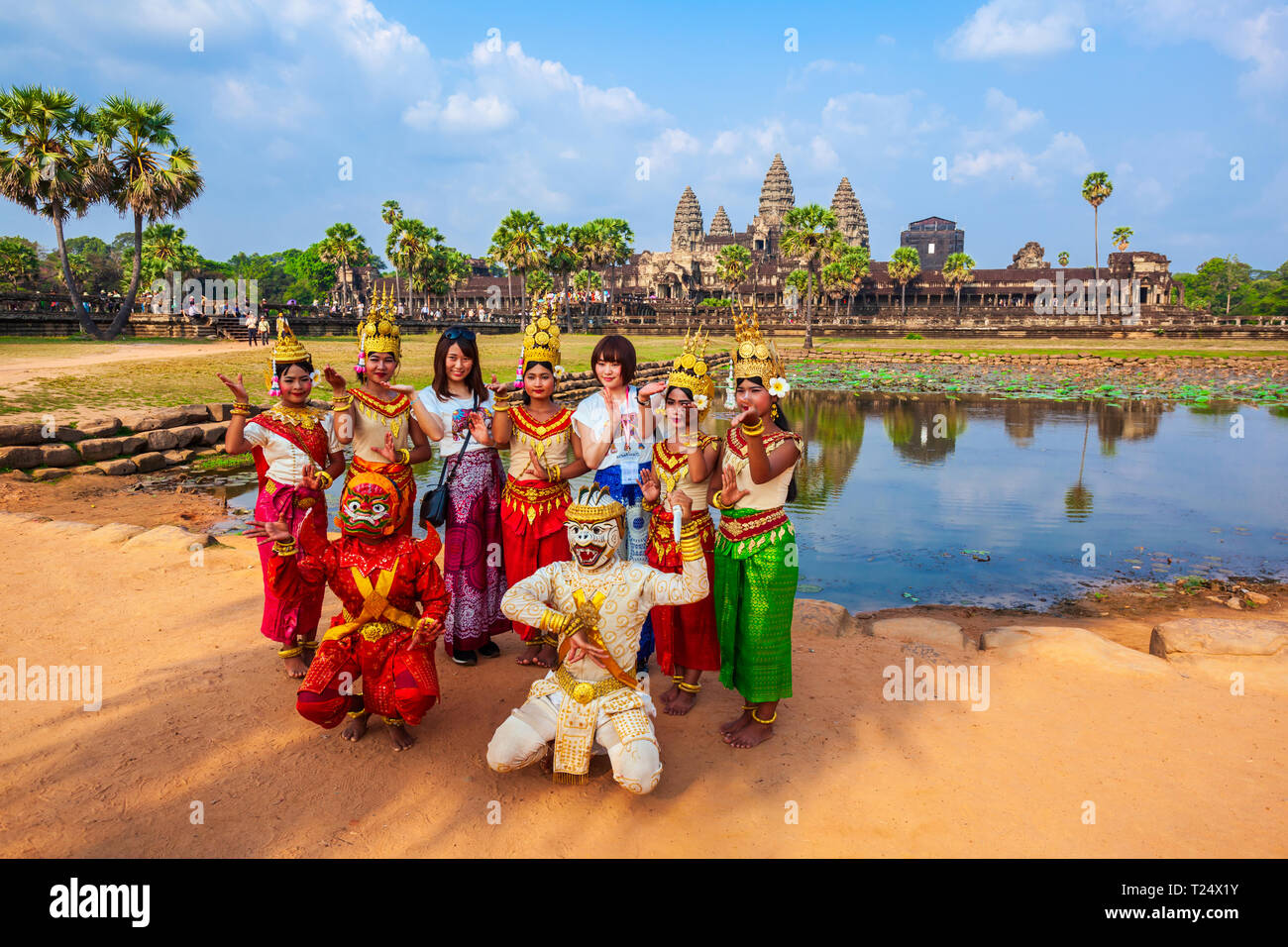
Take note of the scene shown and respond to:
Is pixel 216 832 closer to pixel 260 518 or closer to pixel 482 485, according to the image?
pixel 260 518

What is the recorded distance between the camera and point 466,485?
4.87 meters

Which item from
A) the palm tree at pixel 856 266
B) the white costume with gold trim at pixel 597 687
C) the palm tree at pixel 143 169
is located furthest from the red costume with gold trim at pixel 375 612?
the palm tree at pixel 856 266

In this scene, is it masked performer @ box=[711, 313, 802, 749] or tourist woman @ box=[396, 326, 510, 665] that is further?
tourist woman @ box=[396, 326, 510, 665]

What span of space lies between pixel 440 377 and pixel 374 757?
2.32 meters

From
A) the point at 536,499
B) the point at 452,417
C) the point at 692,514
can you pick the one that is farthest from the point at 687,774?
the point at 452,417

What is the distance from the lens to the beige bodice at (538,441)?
466 centimetres

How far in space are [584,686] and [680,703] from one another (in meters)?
1.05

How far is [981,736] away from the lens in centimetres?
424

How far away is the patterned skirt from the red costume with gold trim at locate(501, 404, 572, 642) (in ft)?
0.83

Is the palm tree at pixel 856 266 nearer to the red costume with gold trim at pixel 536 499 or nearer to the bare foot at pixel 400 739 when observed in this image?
the red costume with gold trim at pixel 536 499

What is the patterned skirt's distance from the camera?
15.9 ft

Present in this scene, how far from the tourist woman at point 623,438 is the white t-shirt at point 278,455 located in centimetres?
160

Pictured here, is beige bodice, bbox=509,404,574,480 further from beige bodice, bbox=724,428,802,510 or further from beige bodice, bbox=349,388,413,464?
beige bodice, bbox=724,428,802,510

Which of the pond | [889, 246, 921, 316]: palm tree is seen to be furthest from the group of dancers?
[889, 246, 921, 316]: palm tree
